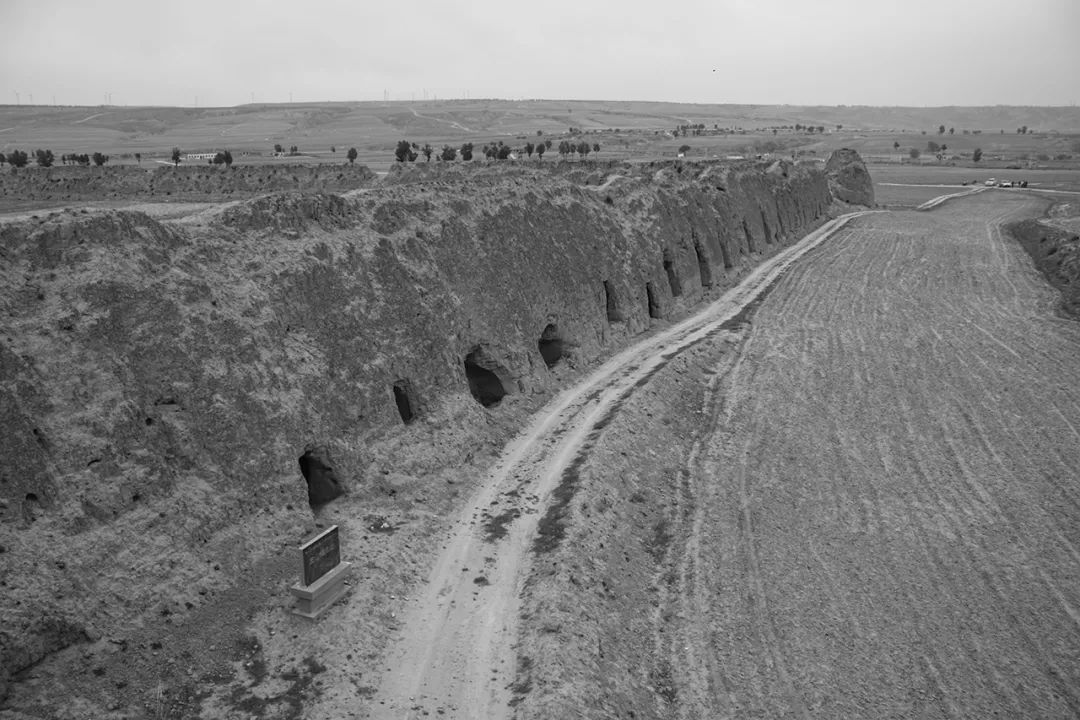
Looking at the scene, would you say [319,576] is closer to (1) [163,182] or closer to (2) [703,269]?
(2) [703,269]

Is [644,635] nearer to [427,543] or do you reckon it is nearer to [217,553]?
[427,543]

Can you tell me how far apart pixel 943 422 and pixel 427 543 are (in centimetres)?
2245

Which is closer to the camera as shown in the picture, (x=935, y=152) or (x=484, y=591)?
(x=484, y=591)

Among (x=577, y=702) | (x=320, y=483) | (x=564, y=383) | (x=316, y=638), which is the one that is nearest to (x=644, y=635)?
(x=577, y=702)

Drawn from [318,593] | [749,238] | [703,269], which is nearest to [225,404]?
[318,593]

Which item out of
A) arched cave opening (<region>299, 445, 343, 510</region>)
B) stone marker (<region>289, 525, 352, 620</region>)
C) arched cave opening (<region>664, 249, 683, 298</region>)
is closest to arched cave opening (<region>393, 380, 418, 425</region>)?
arched cave opening (<region>299, 445, 343, 510</region>)

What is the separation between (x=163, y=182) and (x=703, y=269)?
4492 centimetres

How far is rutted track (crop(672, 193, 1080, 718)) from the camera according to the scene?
16.5 meters

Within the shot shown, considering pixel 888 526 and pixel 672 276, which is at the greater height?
pixel 672 276

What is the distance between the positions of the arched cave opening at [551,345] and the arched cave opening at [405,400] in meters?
10.1

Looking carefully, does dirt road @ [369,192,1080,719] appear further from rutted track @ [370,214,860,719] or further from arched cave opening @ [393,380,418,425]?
arched cave opening @ [393,380,418,425]

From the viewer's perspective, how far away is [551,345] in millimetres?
34500

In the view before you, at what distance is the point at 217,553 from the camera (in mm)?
16609

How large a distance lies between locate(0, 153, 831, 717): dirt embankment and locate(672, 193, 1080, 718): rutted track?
8.40 meters
